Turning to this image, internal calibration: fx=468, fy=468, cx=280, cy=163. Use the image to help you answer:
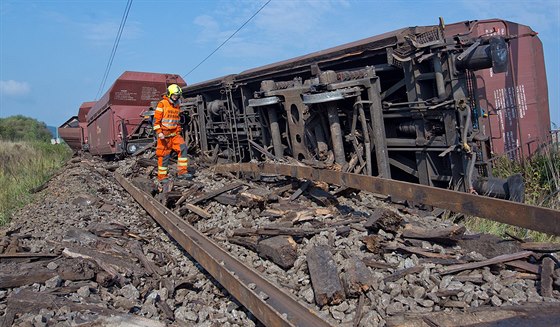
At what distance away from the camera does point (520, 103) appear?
856 cm

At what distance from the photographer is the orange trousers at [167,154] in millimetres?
9469

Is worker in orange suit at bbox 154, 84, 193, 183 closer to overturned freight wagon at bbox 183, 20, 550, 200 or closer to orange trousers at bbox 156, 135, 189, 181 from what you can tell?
orange trousers at bbox 156, 135, 189, 181

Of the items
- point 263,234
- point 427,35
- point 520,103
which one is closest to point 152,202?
point 263,234

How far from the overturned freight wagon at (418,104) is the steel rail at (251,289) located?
3.09 meters

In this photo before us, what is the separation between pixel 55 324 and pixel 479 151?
5.80 meters

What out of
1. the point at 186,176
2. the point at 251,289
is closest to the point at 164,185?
the point at 186,176

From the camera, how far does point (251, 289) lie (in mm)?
3701

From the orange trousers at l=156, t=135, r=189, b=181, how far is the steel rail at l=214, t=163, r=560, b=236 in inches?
142

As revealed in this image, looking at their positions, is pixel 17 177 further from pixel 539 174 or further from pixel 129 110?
pixel 539 174

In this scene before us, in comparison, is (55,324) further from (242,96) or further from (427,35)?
(242,96)

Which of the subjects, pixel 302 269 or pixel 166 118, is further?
pixel 166 118

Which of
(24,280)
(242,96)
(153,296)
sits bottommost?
(153,296)

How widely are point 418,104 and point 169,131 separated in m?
5.34

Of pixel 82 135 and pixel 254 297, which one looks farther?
pixel 82 135
